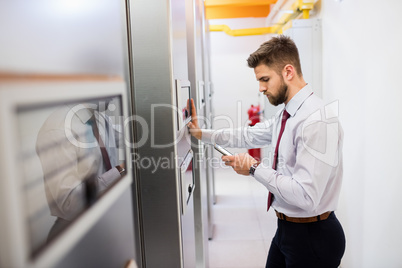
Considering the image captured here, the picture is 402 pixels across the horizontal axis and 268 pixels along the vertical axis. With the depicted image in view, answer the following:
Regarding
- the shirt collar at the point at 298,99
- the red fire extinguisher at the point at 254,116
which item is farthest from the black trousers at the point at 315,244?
the red fire extinguisher at the point at 254,116

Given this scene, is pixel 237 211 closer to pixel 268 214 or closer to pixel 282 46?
pixel 268 214

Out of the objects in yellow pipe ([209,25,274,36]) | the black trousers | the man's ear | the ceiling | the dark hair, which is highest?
the ceiling

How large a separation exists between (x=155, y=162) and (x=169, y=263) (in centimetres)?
35

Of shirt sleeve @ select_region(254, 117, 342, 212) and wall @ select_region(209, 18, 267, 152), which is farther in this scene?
wall @ select_region(209, 18, 267, 152)

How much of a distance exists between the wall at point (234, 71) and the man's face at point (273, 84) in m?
4.37

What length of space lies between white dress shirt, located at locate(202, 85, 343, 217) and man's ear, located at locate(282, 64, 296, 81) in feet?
0.32

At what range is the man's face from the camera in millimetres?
1804

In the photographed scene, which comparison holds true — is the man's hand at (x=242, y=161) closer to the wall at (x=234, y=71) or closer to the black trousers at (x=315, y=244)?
the black trousers at (x=315, y=244)

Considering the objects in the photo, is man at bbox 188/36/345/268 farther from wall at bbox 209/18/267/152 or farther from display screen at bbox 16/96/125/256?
wall at bbox 209/18/267/152

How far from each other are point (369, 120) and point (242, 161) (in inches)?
33.6

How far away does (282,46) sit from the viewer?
177 cm

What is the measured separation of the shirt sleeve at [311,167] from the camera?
1.52m

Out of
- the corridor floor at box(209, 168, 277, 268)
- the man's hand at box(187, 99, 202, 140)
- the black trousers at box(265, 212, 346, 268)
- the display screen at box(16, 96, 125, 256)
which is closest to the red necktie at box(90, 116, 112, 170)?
the display screen at box(16, 96, 125, 256)

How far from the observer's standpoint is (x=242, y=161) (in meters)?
1.80
